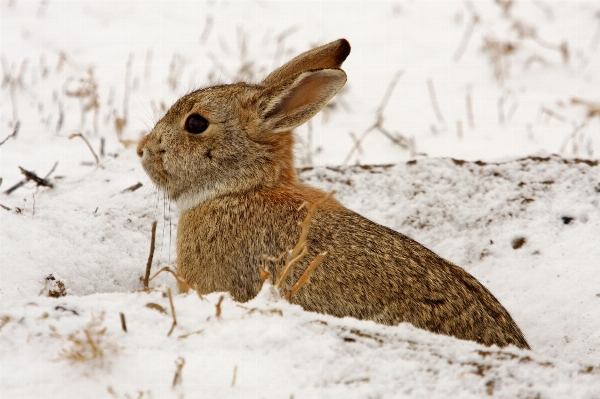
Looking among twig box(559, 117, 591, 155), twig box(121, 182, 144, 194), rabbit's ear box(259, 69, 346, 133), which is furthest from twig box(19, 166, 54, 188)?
twig box(559, 117, 591, 155)

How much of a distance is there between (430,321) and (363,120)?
15.8ft

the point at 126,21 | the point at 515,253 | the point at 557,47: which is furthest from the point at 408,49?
the point at 515,253

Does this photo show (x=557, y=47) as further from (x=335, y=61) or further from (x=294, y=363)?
(x=294, y=363)

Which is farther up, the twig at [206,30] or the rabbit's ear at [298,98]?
the twig at [206,30]

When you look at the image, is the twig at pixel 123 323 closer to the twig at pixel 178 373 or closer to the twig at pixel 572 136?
the twig at pixel 178 373

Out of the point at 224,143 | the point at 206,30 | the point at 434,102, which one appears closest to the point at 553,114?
the point at 434,102

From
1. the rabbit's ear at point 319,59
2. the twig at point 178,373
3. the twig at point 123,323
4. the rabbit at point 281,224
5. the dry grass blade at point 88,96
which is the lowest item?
the twig at point 178,373

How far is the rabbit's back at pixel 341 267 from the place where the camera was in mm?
3510

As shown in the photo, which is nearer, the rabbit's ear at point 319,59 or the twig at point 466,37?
the rabbit's ear at point 319,59

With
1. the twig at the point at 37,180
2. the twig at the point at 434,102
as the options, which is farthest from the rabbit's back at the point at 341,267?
the twig at the point at 434,102

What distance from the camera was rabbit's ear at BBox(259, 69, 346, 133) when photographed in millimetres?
4102

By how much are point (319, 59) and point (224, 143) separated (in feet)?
→ 3.17

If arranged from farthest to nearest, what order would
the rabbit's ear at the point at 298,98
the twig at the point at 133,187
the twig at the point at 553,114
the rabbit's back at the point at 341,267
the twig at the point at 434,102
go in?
the twig at the point at 434,102 → the twig at the point at 553,114 → the twig at the point at 133,187 → the rabbit's ear at the point at 298,98 → the rabbit's back at the point at 341,267

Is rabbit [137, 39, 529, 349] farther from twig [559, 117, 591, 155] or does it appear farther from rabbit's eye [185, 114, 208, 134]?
twig [559, 117, 591, 155]
